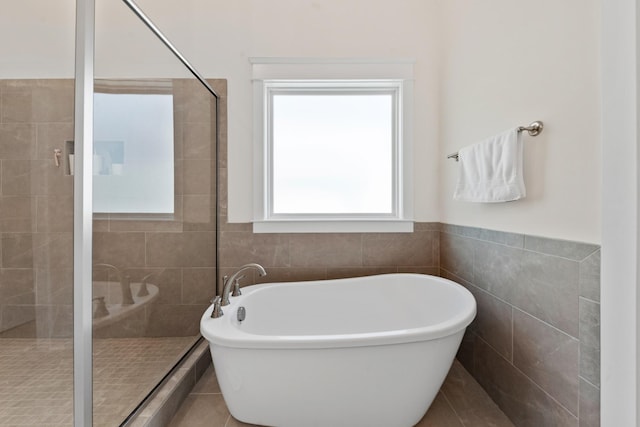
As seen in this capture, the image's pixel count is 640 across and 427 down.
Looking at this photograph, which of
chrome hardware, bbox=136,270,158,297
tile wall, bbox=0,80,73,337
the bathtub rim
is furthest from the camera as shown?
chrome hardware, bbox=136,270,158,297

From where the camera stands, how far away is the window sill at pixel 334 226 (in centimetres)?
205

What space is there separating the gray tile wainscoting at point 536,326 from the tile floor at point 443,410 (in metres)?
0.06

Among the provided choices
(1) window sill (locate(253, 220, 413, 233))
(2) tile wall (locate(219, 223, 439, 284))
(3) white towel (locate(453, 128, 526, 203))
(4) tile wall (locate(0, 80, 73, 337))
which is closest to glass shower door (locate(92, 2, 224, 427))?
(2) tile wall (locate(219, 223, 439, 284))

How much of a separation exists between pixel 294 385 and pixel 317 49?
2.04 m

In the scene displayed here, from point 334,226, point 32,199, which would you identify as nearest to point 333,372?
point 334,226

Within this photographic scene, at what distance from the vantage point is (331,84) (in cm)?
211

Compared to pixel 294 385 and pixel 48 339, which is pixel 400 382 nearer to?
pixel 294 385

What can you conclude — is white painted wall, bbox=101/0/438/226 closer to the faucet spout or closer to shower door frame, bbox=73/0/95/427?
the faucet spout

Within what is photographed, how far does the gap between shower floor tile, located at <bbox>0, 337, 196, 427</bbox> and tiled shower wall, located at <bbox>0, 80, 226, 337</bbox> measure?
85 millimetres

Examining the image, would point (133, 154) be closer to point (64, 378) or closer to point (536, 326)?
point (64, 378)

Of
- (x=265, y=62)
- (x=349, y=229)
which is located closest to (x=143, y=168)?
(x=265, y=62)

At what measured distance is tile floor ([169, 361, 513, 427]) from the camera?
129 centimetres

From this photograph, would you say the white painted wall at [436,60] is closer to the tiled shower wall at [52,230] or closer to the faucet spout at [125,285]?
the tiled shower wall at [52,230]

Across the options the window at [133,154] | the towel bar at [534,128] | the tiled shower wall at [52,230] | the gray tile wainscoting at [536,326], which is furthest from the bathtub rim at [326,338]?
the towel bar at [534,128]
